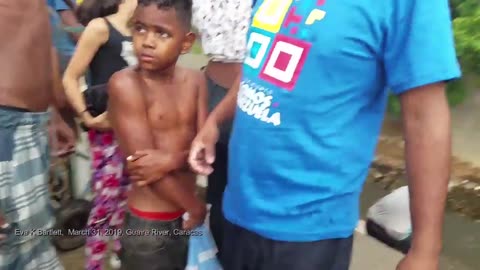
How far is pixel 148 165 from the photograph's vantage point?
76.6 inches

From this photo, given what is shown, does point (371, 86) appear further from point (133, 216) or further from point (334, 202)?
point (133, 216)

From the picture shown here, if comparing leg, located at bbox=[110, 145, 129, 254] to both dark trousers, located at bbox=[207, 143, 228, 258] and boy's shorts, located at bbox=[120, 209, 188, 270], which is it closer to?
dark trousers, located at bbox=[207, 143, 228, 258]

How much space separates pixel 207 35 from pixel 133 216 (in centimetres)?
78

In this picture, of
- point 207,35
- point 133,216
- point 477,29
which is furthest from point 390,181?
point 133,216

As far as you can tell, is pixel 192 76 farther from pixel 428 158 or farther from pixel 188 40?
pixel 428 158

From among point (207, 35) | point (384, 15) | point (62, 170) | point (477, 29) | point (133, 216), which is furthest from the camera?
point (477, 29)

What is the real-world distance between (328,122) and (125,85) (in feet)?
2.76

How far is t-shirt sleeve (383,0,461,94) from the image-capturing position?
1275mm

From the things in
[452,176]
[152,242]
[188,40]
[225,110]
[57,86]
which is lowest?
[452,176]

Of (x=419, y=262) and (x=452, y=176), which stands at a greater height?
(x=419, y=262)

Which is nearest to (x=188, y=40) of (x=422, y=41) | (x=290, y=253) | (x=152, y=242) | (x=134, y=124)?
(x=134, y=124)

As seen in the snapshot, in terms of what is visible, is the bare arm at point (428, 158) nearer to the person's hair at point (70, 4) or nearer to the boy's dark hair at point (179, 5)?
the boy's dark hair at point (179, 5)

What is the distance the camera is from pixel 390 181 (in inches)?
187

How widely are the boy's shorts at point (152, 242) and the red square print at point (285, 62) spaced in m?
0.82
